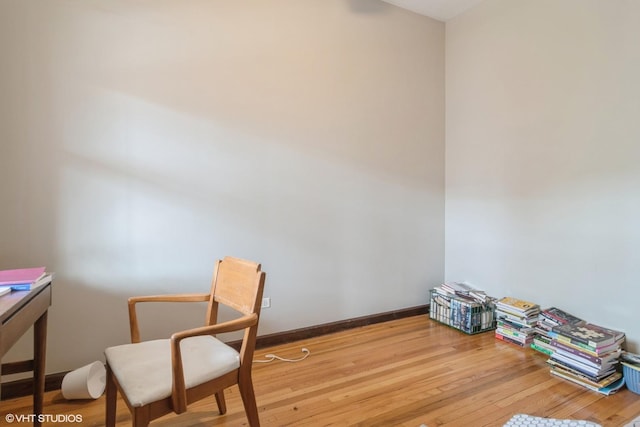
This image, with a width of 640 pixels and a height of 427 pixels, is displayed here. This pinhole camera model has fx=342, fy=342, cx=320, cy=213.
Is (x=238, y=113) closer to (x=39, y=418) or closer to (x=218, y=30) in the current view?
(x=218, y=30)

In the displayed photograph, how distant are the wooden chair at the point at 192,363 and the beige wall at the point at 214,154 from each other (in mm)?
771

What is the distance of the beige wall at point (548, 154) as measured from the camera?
2.35m

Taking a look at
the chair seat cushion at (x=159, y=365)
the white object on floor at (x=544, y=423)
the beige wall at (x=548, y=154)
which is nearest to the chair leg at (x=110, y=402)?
the chair seat cushion at (x=159, y=365)

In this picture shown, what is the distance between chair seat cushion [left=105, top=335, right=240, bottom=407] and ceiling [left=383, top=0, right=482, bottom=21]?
3.33 m

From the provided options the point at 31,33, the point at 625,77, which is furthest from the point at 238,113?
the point at 625,77

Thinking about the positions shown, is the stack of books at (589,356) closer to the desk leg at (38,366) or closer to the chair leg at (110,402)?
the chair leg at (110,402)

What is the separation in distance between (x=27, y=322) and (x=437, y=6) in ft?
12.8

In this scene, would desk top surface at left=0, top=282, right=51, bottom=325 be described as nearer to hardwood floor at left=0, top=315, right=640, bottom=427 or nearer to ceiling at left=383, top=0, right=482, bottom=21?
hardwood floor at left=0, top=315, right=640, bottom=427

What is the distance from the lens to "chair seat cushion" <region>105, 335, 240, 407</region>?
1.31 metres

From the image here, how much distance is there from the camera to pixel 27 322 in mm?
1348

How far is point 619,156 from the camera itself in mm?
2355

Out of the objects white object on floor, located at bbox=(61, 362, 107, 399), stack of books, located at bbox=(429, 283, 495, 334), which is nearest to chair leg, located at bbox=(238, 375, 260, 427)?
white object on floor, located at bbox=(61, 362, 107, 399)

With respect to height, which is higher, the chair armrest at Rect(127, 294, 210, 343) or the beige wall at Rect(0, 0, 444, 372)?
the beige wall at Rect(0, 0, 444, 372)

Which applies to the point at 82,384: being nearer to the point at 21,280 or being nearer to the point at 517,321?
the point at 21,280
